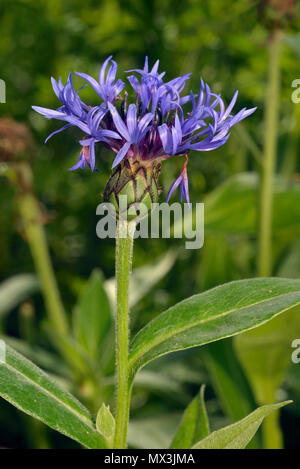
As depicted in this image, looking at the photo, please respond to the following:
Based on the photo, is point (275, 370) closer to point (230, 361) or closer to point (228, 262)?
point (230, 361)

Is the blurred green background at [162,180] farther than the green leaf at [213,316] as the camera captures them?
Yes

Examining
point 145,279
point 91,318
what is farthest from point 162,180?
point 91,318

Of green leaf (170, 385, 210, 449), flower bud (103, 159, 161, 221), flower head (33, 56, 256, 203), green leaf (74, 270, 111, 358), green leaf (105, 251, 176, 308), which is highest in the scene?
flower head (33, 56, 256, 203)

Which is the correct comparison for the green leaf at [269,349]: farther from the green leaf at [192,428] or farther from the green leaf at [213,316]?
the green leaf at [213,316]

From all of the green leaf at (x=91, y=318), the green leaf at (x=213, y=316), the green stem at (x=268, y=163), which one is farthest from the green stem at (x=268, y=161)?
the green leaf at (x=213, y=316)

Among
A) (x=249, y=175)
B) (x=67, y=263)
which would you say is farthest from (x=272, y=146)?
(x=67, y=263)

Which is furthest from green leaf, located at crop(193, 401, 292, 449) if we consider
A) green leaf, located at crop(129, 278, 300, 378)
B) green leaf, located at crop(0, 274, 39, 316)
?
green leaf, located at crop(0, 274, 39, 316)

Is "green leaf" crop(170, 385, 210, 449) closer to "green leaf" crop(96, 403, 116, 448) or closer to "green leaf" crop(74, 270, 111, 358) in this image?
"green leaf" crop(96, 403, 116, 448)
